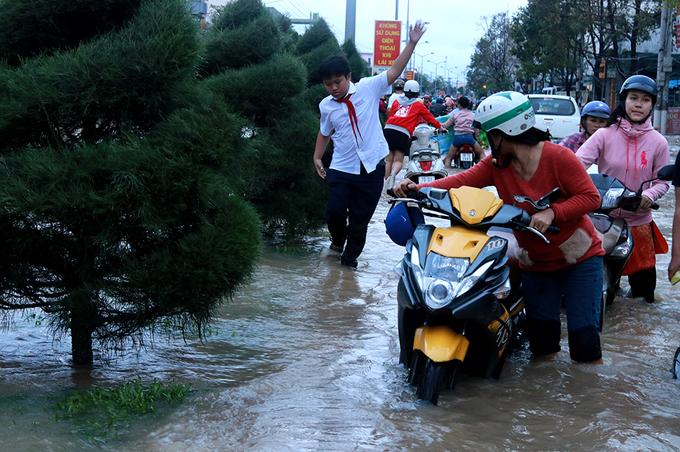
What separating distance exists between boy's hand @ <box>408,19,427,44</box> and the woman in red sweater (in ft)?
6.38

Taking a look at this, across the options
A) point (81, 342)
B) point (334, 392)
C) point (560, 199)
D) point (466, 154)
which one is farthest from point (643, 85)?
point (466, 154)

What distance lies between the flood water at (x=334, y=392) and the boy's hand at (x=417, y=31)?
2.22 m

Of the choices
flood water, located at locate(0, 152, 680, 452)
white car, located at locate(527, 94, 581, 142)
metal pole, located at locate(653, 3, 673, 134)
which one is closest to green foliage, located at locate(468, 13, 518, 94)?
metal pole, located at locate(653, 3, 673, 134)

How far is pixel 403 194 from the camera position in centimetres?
421

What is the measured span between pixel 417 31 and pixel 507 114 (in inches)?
90.1

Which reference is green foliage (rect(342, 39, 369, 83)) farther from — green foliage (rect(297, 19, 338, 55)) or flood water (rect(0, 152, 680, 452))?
flood water (rect(0, 152, 680, 452))

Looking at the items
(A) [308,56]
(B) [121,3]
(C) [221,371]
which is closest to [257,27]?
(A) [308,56]

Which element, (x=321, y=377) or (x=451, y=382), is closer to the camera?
(x=451, y=382)

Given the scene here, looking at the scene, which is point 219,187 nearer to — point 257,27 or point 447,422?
point 447,422

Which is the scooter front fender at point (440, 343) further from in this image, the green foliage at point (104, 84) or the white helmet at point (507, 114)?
the green foliage at point (104, 84)

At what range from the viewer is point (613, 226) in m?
5.90

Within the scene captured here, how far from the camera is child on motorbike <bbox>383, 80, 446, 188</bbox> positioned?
12.6m

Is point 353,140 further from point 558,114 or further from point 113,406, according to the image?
point 558,114

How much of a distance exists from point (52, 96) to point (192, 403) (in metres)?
1.60
